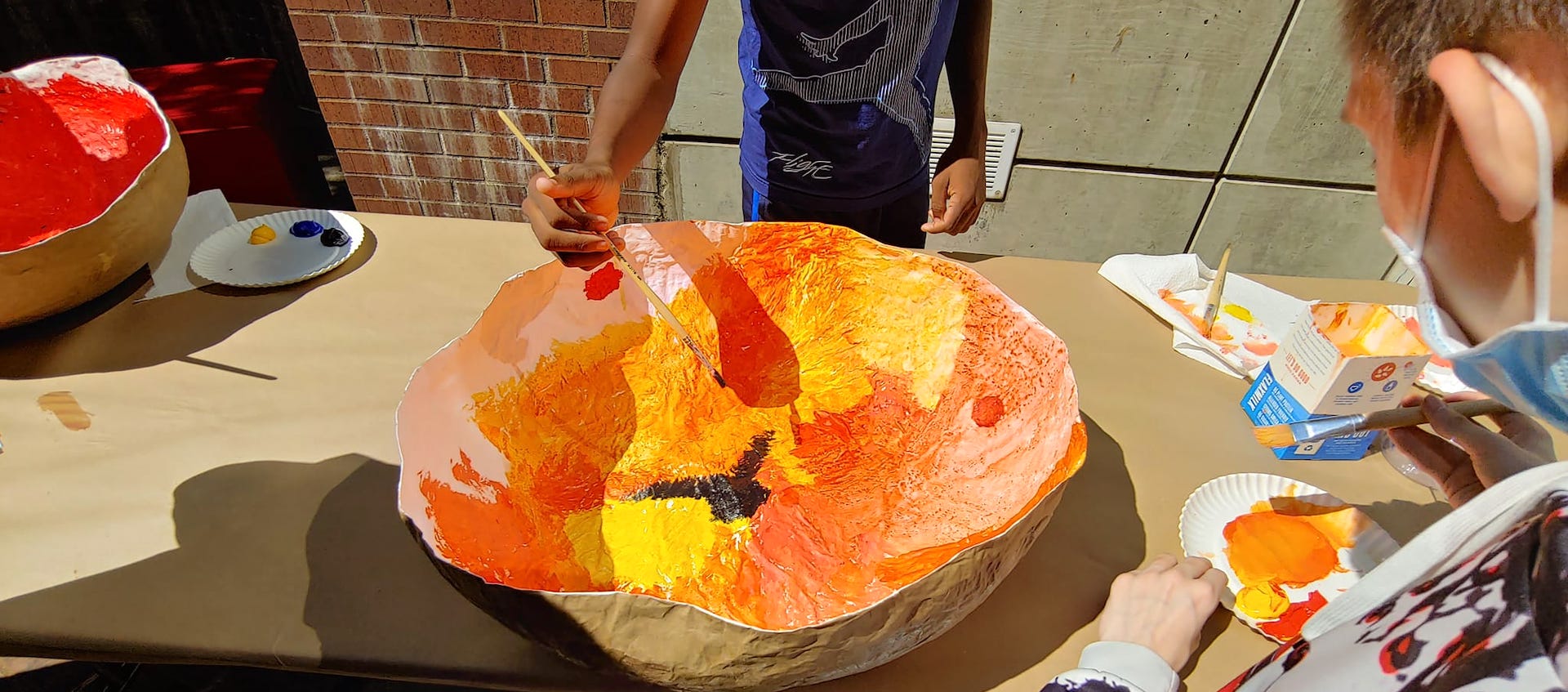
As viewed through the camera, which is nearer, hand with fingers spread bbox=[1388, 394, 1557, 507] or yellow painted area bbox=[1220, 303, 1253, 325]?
hand with fingers spread bbox=[1388, 394, 1557, 507]

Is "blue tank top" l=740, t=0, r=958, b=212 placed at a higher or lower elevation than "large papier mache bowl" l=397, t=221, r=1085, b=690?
higher

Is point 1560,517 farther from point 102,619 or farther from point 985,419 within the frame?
point 102,619

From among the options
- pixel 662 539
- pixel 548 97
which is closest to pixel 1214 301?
pixel 662 539

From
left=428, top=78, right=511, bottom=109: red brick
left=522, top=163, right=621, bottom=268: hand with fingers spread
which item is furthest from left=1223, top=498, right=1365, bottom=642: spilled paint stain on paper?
left=428, top=78, right=511, bottom=109: red brick

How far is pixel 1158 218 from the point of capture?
2033 mm

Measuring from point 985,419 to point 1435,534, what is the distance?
0.44 m

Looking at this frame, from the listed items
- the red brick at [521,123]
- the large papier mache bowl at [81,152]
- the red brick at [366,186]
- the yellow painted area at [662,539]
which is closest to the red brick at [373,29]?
the red brick at [521,123]

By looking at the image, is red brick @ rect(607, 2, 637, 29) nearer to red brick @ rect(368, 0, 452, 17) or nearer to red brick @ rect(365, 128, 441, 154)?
red brick @ rect(368, 0, 452, 17)

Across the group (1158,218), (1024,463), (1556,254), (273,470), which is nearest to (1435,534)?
(1556,254)

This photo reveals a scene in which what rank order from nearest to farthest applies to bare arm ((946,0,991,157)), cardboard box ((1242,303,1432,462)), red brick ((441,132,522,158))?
cardboard box ((1242,303,1432,462))
bare arm ((946,0,991,157))
red brick ((441,132,522,158))

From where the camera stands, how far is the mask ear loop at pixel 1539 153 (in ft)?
1.11

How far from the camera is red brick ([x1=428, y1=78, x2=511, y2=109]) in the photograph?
2.05 m

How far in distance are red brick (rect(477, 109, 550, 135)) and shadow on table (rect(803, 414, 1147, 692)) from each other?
190 cm

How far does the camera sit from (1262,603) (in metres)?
0.68
